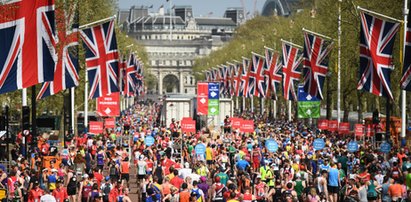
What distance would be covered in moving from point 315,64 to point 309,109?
31.7ft

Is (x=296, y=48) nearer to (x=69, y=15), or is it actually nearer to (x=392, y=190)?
(x=69, y=15)

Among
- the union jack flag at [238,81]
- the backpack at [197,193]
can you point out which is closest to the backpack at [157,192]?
the backpack at [197,193]

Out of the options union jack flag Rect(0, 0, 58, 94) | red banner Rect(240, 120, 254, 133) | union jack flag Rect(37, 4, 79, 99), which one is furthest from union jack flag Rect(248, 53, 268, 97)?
union jack flag Rect(0, 0, 58, 94)

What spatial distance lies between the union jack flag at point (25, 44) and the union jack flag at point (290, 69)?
33.2m

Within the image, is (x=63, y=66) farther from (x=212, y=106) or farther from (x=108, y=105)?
(x=212, y=106)

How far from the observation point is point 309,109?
57719mm

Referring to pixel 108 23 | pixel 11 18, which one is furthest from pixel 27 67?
pixel 108 23

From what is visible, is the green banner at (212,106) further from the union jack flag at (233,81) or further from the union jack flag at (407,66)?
the union jack flag at (407,66)

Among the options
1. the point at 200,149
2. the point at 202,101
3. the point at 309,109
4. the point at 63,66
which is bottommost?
the point at 200,149

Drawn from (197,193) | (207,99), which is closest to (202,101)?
(207,99)

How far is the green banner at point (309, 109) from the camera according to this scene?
57.2m

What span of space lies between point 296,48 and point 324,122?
633 cm

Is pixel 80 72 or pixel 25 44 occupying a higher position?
pixel 80 72

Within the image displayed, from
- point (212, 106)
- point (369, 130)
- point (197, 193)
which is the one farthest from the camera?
point (212, 106)
